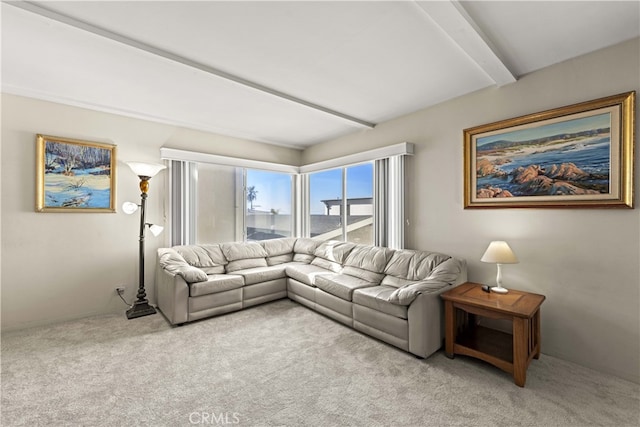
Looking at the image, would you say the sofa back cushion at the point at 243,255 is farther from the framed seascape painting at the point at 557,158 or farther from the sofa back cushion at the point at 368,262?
the framed seascape painting at the point at 557,158

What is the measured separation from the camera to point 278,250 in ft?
15.9

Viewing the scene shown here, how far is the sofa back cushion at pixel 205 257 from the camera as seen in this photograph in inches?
154

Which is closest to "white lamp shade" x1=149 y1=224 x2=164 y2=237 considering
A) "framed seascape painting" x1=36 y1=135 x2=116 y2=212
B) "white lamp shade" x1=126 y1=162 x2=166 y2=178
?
"framed seascape painting" x1=36 y1=135 x2=116 y2=212

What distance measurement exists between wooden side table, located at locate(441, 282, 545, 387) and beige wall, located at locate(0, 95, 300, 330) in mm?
3858

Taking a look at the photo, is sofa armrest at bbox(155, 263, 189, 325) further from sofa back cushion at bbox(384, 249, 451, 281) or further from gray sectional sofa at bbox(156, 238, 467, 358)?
sofa back cushion at bbox(384, 249, 451, 281)

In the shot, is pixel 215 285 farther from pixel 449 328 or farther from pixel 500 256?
pixel 500 256

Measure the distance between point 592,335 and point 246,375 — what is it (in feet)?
9.52

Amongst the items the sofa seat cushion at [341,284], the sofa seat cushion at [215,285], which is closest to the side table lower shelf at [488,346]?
the sofa seat cushion at [341,284]

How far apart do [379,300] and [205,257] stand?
2591 mm

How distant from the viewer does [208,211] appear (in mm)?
4535

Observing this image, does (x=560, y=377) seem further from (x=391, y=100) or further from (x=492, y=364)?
(x=391, y=100)

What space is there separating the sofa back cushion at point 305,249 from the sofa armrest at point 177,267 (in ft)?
5.77

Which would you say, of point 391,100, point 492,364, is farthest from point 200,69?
point 492,364

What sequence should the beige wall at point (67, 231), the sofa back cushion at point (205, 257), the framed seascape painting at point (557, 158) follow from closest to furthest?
the framed seascape painting at point (557, 158) → the beige wall at point (67, 231) → the sofa back cushion at point (205, 257)
